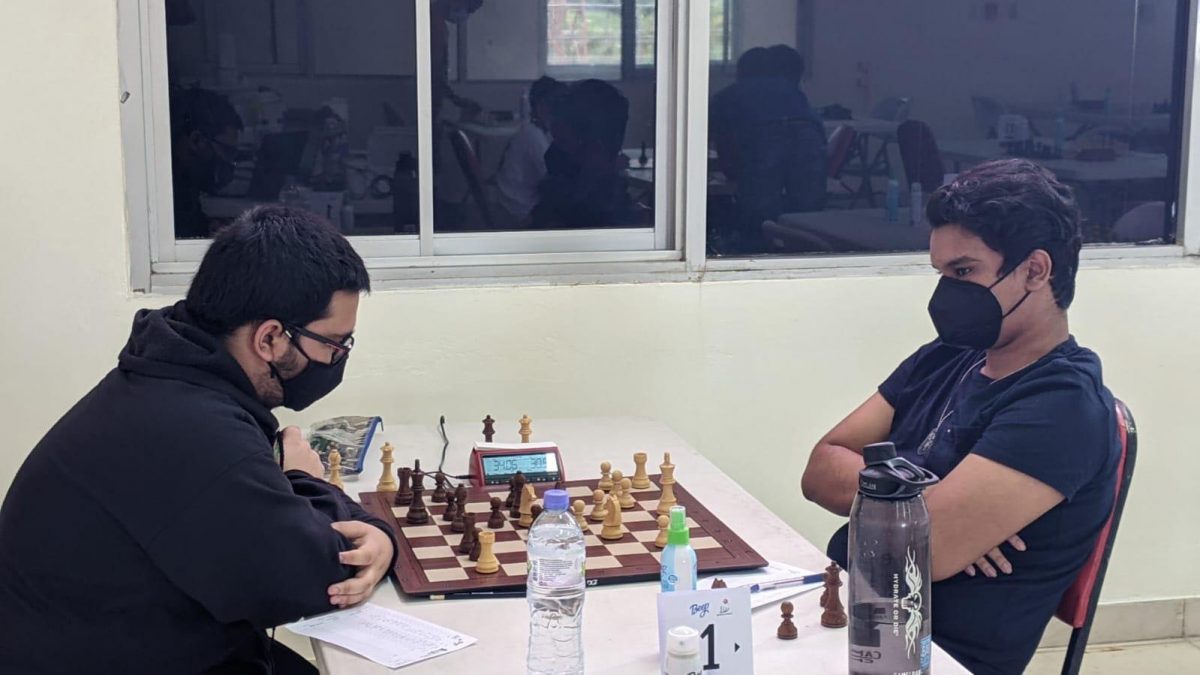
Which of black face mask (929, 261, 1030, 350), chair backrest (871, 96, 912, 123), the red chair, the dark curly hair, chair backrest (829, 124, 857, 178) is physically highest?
chair backrest (871, 96, 912, 123)

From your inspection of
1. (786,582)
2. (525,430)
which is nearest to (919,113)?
(525,430)

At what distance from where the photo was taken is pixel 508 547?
210 centimetres

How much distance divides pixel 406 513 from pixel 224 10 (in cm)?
149

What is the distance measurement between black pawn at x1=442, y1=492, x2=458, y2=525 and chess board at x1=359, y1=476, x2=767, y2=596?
0.01 meters

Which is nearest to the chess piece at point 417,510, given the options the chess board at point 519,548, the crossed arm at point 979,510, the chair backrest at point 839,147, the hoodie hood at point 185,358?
the chess board at point 519,548

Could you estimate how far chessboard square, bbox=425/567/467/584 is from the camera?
1.94m

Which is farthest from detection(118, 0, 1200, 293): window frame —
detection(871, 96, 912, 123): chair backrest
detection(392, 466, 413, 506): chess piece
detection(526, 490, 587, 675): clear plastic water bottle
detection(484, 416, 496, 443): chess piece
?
detection(526, 490, 587, 675): clear plastic water bottle

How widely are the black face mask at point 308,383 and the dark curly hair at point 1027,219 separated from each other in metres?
1.13

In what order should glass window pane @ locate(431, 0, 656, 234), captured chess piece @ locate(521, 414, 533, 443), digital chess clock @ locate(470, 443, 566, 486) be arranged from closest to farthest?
digital chess clock @ locate(470, 443, 566, 486), captured chess piece @ locate(521, 414, 533, 443), glass window pane @ locate(431, 0, 656, 234)

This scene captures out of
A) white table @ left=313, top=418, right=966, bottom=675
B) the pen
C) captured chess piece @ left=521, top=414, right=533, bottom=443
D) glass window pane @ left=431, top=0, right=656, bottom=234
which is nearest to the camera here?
white table @ left=313, top=418, right=966, bottom=675

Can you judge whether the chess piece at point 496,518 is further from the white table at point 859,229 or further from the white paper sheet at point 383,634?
the white table at point 859,229

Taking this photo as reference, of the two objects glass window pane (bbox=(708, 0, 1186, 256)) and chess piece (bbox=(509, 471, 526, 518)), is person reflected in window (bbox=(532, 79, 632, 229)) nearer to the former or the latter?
glass window pane (bbox=(708, 0, 1186, 256))

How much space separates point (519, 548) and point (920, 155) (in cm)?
195

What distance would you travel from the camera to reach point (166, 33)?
3.08 meters
